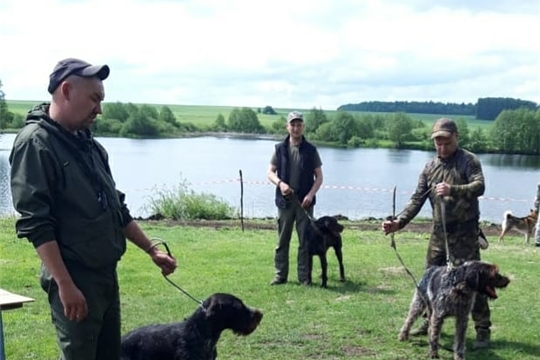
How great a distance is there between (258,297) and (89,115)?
205 inches

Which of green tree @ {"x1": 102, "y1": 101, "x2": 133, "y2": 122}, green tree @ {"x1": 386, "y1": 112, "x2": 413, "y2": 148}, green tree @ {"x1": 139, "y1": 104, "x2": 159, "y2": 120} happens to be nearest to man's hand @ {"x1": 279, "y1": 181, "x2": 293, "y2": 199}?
green tree @ {"x1": 386, "y1": 112, "x2": 413, "y2": 148}

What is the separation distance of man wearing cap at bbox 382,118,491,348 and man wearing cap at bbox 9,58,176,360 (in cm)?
321

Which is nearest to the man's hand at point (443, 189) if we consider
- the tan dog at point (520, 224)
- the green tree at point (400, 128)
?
the tan dog at point (520, 224)

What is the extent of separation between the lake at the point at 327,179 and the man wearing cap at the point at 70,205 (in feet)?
31.2

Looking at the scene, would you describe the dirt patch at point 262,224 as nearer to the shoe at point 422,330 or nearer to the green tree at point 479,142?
the shoe at point 422,330

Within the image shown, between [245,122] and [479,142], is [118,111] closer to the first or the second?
[245,122]

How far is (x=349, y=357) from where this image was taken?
5852 mm

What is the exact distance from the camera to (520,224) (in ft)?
52.8

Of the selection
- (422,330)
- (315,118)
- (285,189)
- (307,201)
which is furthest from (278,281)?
(315,118)

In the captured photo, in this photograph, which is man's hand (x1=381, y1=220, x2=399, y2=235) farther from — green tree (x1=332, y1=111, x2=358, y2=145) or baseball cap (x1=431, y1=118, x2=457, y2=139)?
green tree (x1=332, y1=111, x2=358, y2=145)

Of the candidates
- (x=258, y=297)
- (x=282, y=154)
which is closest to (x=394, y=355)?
(x=258, y=297)

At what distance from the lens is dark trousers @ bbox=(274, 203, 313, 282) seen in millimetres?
8641

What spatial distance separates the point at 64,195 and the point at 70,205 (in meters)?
0.05

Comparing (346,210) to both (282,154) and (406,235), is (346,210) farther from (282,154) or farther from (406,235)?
(282,154)
